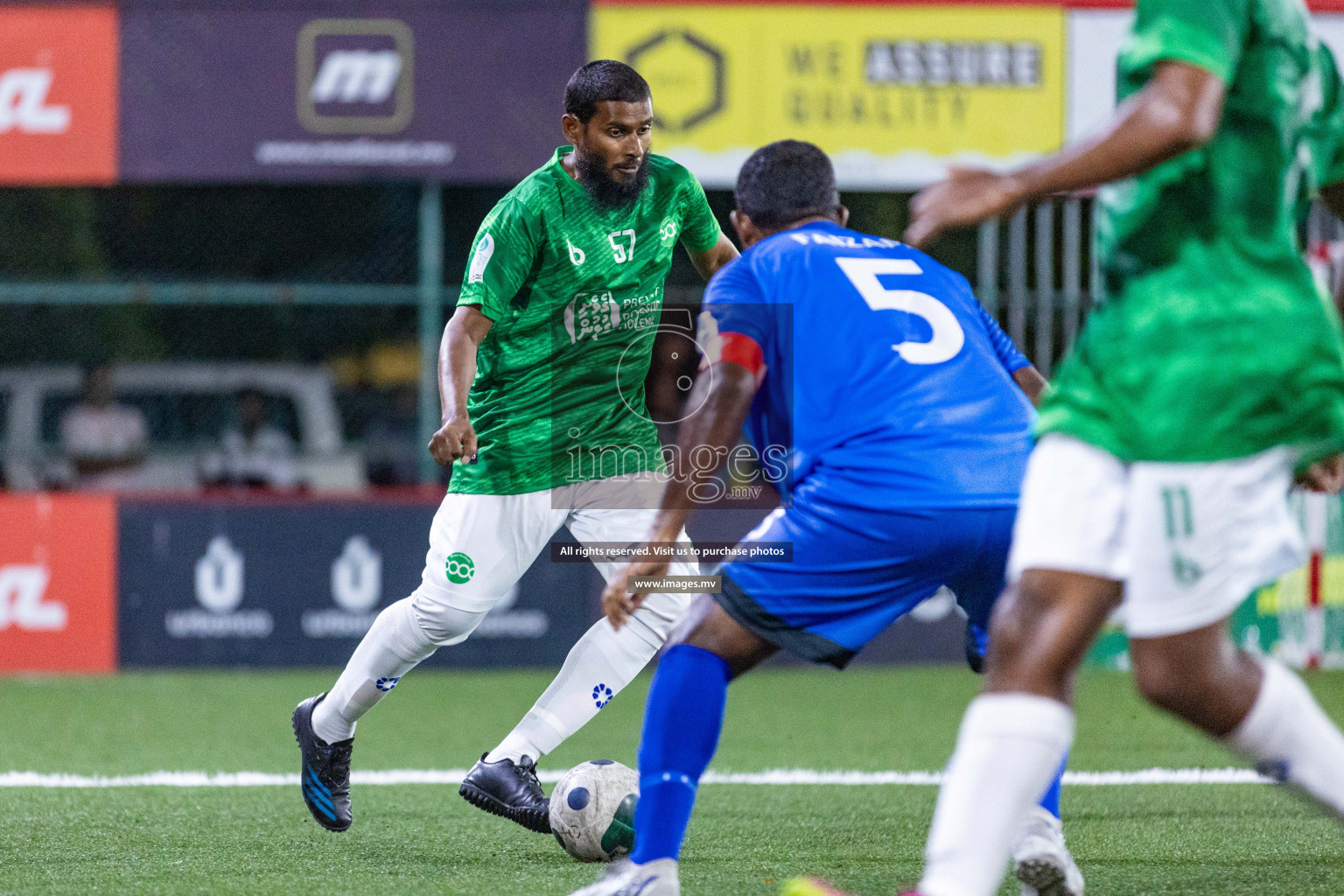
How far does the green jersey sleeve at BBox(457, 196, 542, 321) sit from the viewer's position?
5207 mm

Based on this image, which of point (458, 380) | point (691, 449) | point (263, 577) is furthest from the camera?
point (263, 577)

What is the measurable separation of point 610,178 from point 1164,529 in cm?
270

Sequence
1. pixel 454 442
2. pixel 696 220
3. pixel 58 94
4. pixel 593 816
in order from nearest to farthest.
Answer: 1. pixel 454 442
2. pixel 593 816
3. pixel 696 220
4. pixel 58 94

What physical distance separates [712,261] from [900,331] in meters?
1.82

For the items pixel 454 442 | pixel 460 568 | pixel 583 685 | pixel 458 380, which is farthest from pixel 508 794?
pixel 458 380

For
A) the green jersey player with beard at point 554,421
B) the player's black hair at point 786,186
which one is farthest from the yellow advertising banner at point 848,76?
the player's black hair at point 786,186

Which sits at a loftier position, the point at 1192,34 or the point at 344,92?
the point at 344,92

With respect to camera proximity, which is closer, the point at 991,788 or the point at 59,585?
the point at 991,788

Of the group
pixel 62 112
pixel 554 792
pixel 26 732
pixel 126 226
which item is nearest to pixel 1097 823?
pixel 554 792

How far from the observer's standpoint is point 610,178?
5340 mm

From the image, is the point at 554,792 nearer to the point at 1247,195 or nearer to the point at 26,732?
the point at 1247,195

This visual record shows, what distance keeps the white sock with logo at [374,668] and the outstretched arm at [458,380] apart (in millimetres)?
575

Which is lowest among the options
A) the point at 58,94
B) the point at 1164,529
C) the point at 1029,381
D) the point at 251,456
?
the point at 251,456

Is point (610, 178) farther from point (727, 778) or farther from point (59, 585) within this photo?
point (59, 585)
